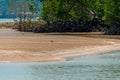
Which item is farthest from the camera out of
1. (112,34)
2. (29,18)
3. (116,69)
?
(29,18)

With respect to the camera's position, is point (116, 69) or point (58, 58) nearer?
point (116, 69)

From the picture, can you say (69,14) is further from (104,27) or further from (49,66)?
(49,66)

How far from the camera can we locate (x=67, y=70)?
26906mm

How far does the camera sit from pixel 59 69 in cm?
2741

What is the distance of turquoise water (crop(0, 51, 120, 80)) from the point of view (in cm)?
2429

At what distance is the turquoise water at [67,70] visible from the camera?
956 inches

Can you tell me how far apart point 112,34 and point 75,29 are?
11399mm

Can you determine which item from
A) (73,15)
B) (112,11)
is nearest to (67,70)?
(112,11)

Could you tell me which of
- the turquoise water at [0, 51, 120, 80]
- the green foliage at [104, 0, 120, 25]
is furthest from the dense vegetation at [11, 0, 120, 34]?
the turquoise water at [0, 51, 120, 80]

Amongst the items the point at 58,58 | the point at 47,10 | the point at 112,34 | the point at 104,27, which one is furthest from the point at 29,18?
the point at 58,58

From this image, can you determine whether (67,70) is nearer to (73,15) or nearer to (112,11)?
(112,11)

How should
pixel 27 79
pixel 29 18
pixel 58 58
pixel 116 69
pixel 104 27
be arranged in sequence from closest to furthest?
pixel 27 79, pixel 116 69, pixel 58 58, pixel 104 27, pixel 29 18

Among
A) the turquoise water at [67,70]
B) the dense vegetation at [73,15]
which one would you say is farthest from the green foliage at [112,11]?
the turquoise water at [67,70]

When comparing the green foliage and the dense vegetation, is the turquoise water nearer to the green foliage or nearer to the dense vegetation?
the green foliage
